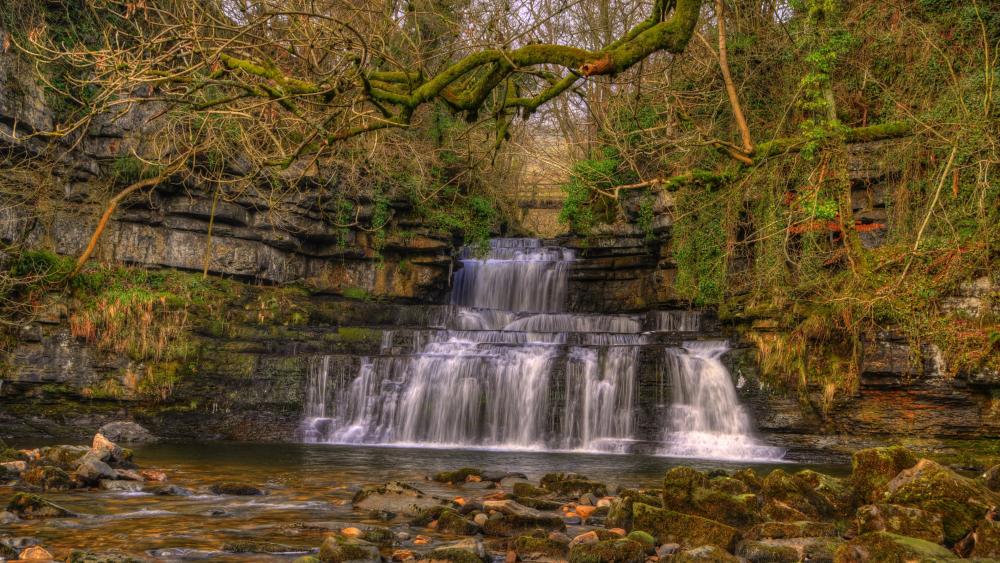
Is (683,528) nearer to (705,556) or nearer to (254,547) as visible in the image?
(705,556)

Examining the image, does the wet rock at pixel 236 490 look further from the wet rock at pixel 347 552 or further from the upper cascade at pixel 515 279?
the upper cascade at pixel 515 279

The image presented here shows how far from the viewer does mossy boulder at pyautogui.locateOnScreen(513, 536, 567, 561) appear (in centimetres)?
504

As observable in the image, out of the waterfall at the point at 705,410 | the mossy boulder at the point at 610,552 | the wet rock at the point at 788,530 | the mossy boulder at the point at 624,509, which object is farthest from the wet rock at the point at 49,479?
the waterfall at the point at 705,410

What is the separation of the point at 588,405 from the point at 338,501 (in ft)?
23.8

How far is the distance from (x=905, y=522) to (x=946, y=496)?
50 centimetres

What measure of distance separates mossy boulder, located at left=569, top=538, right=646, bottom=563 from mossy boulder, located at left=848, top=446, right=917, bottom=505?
2.51m

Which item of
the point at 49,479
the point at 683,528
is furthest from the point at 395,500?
the point at 49,479

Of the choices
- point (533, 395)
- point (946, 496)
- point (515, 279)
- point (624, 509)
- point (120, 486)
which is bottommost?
point (120, 486)

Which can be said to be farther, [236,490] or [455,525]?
[236,490]

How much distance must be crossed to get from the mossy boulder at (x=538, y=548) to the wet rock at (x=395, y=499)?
4.99 ft

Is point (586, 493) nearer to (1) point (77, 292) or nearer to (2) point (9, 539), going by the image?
(2) point (9, 539)

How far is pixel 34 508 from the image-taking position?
610 cm

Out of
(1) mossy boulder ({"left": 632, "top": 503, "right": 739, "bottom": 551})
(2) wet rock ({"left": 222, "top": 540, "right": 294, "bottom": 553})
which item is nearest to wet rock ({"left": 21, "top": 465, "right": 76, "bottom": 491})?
(2) wet rock ({"left": 222, "top": 540, "right": 294, "bottom": 553})

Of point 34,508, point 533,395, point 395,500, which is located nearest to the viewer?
point 34,508
